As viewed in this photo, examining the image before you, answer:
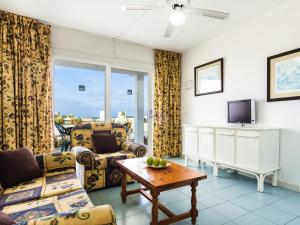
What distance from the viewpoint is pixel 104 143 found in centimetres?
318

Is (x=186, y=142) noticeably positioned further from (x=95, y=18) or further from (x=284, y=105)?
(x=95, y=18)

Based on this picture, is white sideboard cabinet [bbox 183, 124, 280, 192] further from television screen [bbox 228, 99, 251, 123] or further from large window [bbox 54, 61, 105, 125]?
large window [bbox 54, 61, 105, 125]

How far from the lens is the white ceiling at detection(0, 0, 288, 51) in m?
2.83

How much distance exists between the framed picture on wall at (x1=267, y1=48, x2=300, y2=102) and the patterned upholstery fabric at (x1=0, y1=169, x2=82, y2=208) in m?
2.97

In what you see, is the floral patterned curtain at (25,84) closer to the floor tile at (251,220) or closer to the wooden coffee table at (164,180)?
the wooden coffee table at (164,180)

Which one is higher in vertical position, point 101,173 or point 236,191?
point 101,173

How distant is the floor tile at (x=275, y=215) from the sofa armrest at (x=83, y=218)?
191 centimetres

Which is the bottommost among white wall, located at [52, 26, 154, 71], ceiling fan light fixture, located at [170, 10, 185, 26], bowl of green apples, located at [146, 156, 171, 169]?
bowl of green apples, located at [146, 156, 171, 169]

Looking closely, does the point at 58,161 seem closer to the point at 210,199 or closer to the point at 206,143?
the point at 210,199

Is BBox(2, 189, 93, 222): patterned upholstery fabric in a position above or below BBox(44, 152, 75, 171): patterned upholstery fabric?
below

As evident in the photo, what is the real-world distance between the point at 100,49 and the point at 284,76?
10.9 feet

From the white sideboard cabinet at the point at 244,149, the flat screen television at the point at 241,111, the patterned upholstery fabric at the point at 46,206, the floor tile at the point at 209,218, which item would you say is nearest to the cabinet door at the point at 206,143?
the white sideboard cabinet at the point at 244,149

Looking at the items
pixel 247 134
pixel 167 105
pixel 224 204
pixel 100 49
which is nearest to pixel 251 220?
pixel 224 204

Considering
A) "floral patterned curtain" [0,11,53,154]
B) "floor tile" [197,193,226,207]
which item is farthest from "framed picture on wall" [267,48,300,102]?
"floral patterned curtain" [0,11,53,154]
